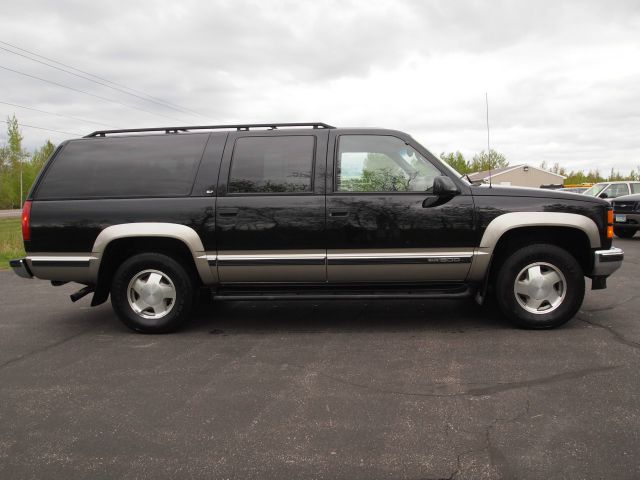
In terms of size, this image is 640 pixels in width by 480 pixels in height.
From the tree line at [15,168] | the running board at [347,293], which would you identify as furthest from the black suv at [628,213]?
the tree line at [15,168]

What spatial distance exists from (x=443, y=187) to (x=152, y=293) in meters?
2.88

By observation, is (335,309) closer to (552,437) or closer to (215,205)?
(215,205)

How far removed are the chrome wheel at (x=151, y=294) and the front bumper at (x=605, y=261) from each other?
393 cm

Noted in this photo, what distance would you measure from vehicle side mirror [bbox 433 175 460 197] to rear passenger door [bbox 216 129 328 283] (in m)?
1.02

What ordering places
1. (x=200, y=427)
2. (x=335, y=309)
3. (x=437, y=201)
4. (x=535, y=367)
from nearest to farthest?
(x=200, y=427), (x=535, y=367), (x=437, y=201), (x=335, y=309)

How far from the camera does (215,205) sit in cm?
472

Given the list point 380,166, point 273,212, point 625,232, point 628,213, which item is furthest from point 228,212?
point 625,232

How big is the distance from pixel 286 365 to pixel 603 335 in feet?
9.34

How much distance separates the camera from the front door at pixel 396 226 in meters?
4.66

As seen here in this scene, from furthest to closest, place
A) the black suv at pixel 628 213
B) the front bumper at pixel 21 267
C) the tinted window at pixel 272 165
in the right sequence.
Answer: the black suv at pixel 628 213 < the front bumper at pixel 21 267 < the tinted window at pixel 272 165

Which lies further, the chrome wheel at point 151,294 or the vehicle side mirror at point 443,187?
the chrome wheel at point 151,294

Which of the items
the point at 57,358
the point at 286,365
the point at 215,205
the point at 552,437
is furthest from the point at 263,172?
the point at 552,437

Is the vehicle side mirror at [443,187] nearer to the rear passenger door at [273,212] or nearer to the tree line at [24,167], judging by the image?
the rear passenger door at [273,212]

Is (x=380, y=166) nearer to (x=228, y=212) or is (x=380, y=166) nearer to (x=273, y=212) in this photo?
(x=273, y=212)
